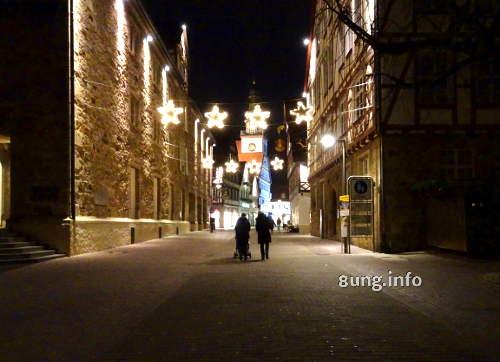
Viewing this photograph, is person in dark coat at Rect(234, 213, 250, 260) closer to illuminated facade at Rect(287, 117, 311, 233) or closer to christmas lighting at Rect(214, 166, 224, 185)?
illuminated facade at Rect(287, 117, 311, 233)

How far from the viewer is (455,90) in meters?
20.1

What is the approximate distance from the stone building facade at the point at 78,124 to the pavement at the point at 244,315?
177 inches

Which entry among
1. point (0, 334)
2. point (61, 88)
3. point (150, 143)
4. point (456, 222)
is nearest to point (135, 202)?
point (150, 143)

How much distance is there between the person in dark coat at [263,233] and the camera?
17.5m

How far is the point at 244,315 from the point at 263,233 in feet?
31.9

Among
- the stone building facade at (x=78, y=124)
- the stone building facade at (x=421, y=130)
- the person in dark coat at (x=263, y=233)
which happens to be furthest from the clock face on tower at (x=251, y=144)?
the person in dark coat at (x=263, y=233)

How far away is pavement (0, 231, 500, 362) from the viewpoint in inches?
233

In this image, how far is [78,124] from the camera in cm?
1905

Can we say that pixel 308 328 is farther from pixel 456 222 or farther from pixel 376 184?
pixel 376 184

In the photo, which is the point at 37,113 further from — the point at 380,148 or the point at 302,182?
the point at 302,182

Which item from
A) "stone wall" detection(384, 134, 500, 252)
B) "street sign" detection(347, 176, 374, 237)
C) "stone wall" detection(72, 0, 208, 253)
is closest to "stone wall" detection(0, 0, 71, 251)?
"stone wall" detection(72, 0, 208, 253)

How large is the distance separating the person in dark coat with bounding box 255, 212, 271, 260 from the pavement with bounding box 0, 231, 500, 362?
315 cm

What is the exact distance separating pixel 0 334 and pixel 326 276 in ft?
25.3

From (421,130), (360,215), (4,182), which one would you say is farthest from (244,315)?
(4,182)
